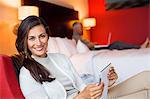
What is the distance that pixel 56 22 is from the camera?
3.17 m

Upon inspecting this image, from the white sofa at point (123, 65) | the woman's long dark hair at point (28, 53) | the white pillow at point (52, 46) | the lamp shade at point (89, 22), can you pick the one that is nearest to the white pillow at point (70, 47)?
the white sofa at point (123, 65)

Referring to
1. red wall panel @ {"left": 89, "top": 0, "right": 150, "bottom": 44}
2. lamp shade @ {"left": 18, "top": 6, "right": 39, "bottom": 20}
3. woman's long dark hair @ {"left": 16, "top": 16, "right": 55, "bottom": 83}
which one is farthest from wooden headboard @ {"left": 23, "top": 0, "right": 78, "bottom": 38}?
woman's long dark hair @ {"left": 16, "top": 16, "right": 55, "bottom": 83}

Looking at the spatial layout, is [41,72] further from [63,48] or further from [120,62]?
[63,48]

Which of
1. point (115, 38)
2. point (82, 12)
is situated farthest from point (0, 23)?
point (115, 38)

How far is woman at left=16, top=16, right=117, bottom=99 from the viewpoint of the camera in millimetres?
965

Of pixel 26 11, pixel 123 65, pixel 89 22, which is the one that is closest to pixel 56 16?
pixel 26 11

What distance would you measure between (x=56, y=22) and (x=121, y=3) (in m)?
1.65

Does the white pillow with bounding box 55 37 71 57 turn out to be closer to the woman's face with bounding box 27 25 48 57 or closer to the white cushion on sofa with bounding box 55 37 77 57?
the white cushion on sofa with bounding box 55 37 77 57

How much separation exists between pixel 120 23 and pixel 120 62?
248 cm

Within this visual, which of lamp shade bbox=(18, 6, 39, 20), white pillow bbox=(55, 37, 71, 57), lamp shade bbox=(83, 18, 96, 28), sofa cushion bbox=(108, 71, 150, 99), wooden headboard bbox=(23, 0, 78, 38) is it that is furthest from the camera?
lamp shade bbox=(83, 18, 96, 28)

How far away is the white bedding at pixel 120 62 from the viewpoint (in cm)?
197

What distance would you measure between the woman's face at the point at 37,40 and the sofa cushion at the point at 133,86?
1.55 feet

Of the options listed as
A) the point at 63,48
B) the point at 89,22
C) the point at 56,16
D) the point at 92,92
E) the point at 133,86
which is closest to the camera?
the point at 92,92

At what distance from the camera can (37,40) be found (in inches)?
41.3
